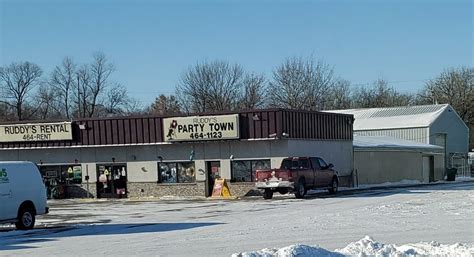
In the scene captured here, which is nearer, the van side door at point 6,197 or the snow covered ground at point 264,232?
the snow covered ground at point 264,232

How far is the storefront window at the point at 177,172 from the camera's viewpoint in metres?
36.8

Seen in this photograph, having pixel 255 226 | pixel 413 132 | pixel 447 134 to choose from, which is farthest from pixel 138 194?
pixel 447 134

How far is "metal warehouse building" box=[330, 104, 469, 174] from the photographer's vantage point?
62.6 m

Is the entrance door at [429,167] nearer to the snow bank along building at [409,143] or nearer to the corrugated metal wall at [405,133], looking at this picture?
the snow bank along building at [409,143]

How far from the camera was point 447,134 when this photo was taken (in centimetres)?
6594

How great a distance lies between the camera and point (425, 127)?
61.8 metres

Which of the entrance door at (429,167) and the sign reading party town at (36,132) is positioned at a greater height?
the sign reading party town at (36,132)

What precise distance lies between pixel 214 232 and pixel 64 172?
24951mm

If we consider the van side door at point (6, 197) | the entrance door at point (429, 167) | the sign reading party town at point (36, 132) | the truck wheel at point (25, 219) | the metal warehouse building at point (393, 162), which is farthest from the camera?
the entrance door at point (429, 167)

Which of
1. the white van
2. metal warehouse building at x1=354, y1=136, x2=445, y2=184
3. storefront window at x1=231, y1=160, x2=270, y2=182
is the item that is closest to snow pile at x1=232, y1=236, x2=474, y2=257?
the white van

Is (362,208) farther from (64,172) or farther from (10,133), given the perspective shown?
(10,133)

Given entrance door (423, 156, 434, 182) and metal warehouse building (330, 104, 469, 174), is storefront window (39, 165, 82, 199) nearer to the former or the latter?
entrance door (423, 156, 434, 182)

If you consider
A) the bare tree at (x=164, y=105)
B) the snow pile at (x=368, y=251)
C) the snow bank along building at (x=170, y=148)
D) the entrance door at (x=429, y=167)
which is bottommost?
the entrance door at (x=429, y=167)

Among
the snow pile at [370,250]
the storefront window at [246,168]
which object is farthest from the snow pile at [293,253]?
the storefront window at [246,168]
